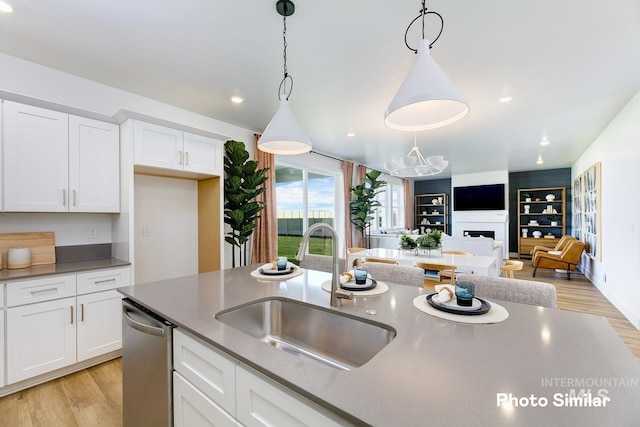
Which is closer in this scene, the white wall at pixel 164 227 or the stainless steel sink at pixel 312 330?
the stainless steel sink at pixel 312 330

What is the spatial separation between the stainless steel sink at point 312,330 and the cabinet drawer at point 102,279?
1.79 meters

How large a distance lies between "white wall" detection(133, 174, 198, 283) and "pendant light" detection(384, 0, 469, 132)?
2812 mm

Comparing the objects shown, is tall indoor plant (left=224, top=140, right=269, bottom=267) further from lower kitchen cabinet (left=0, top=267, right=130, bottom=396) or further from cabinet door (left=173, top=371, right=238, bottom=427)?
cabinet door (left=173, top=371, right=238, bottom=427)

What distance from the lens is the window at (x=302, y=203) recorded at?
486cm

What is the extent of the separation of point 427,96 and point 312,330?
3.70ft

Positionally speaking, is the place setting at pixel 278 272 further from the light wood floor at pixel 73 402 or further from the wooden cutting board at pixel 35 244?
the wooden cutting board at pixel 35 244

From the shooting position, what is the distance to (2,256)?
226 cm

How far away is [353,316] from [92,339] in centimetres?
246

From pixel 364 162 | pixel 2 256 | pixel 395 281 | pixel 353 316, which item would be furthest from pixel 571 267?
pixel 2 256

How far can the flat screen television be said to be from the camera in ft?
26.5

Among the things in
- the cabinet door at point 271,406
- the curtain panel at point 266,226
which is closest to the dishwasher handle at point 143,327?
the cabinet door at point 271,406

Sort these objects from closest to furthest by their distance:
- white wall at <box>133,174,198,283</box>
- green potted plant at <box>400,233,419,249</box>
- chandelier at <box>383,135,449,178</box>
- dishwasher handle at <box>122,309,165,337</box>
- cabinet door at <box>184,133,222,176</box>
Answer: dishwasher handle at <box>122,309,165,337</box>, cabinet door at <box>184,133,222,176</box>, white wall at <box>133,174,198,283</box>, green potted plant at <box>400,233,419,249</box>, chandelier at <box>383,135,449,178</box>

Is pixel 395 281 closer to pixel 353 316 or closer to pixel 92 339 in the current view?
pixel 353 316

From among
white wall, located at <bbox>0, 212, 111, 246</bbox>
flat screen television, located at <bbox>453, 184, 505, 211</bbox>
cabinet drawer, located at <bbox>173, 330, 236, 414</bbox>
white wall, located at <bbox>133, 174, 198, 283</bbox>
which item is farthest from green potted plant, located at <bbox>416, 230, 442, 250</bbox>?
flat screen television, located at <bbox>453, 184, 505, 211</bbox>
